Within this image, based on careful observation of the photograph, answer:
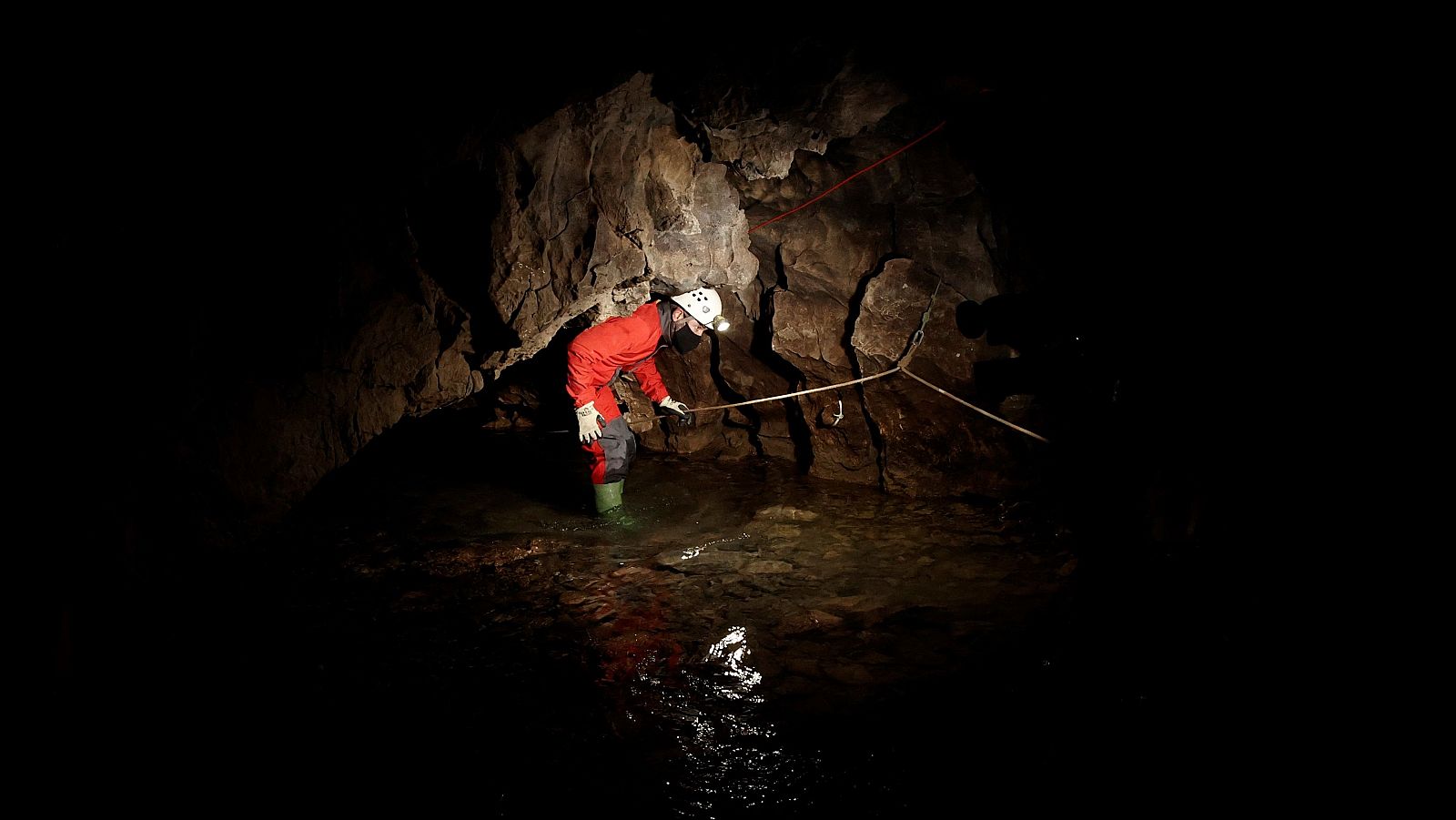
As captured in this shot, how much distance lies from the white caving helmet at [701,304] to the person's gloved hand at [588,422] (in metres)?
1.07

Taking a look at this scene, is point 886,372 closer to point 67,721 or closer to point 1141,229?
point 1141,229

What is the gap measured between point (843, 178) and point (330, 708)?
4.81 m

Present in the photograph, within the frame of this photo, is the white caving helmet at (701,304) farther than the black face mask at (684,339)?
No

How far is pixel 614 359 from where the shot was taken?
18.2 feet

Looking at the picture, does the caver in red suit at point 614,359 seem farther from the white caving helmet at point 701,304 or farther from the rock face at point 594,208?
the rock face at point 594,208

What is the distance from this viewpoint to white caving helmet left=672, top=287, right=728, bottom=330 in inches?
221

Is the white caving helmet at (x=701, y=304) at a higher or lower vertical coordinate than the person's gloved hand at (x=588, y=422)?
higher

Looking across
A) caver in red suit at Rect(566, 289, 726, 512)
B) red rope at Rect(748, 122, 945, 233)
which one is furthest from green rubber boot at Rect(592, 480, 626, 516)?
red rope at Rect(748, 122, 945, 233)

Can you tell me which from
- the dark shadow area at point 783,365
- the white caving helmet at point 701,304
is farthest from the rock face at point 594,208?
the dark shadow area at point 783,365

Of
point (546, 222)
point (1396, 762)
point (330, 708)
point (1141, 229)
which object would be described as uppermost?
point (546, 222)

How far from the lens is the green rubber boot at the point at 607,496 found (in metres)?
5.84

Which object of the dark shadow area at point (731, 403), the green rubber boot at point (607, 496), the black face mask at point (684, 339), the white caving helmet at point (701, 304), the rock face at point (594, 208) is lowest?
the green rubber boot at point (607, 496)

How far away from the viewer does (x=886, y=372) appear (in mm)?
5531

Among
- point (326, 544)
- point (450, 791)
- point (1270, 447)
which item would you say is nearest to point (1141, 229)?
point (1270, 447)
